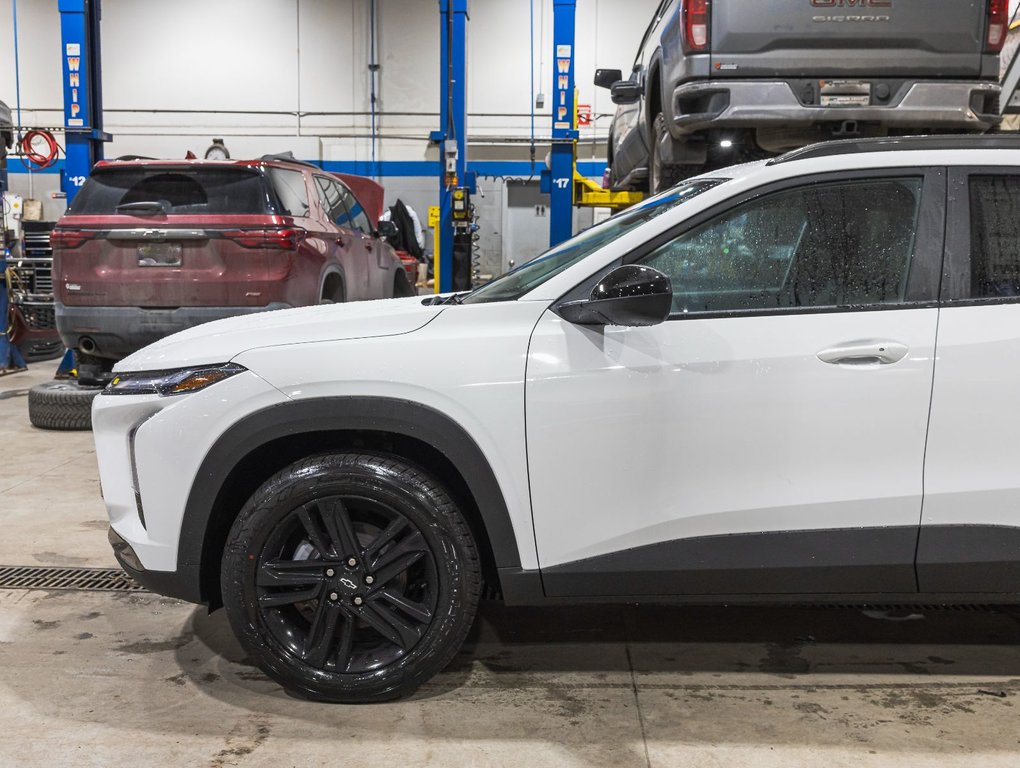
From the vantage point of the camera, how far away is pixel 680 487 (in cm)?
255

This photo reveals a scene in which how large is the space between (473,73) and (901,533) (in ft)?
62.3

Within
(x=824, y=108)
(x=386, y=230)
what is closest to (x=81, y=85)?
(x=386, y=230)

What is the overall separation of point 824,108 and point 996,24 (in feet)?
3.56

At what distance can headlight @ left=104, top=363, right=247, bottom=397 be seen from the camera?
2.66m

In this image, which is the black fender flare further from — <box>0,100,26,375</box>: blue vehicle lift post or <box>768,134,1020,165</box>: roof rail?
<box>0,100,26,375</box>: blue vehicle lift post

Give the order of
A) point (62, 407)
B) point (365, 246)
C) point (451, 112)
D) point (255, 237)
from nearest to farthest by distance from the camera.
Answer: point (255, 237) < point (62, 407) < point (365, 246) < point (451, 112)

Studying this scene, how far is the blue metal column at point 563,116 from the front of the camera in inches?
336

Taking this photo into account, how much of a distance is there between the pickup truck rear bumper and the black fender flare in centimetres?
349

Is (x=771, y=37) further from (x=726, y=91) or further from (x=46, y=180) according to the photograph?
(x=46, y=180)

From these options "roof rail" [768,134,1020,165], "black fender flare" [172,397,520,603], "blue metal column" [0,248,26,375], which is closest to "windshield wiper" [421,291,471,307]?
"black fender flare" [172,397,520,603]

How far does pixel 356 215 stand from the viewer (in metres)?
8.05

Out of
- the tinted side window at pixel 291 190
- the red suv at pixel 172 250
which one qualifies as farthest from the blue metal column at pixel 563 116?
the red suv at pixel 172 250

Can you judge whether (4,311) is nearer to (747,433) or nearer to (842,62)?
(842,62)

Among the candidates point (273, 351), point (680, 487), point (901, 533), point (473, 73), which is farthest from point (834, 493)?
point (473, 73)
